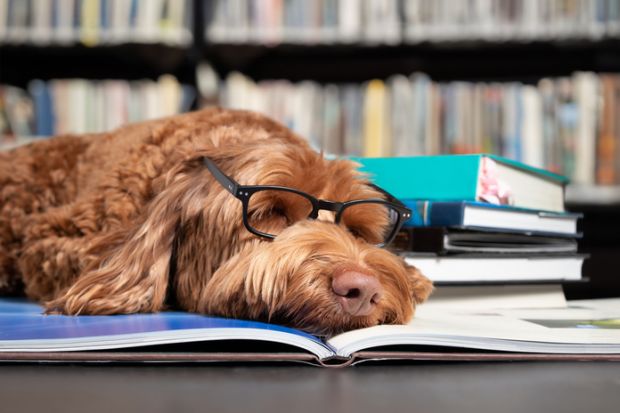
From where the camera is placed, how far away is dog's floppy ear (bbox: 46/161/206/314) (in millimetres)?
1091

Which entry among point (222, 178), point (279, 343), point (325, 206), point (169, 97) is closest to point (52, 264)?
point (222, 178)

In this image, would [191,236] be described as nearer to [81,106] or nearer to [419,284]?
[419,284]

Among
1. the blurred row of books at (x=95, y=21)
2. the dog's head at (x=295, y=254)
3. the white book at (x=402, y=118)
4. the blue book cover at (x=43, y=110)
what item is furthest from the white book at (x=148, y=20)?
the dog's head at (x=295, y=254)

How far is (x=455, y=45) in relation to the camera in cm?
288

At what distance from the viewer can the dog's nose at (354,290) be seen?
90cm

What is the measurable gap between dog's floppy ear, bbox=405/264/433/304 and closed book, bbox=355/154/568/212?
19 centimetres

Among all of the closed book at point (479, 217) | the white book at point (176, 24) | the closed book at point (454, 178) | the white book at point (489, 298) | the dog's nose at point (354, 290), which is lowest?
the white book at point (489, 298)

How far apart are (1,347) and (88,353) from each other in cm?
10

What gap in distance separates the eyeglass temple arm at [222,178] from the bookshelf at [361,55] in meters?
1.76

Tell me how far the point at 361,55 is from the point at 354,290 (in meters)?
2.35

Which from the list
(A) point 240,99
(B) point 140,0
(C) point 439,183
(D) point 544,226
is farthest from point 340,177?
(B) point 140,0

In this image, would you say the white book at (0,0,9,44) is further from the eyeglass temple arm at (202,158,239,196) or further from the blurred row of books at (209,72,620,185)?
the eyeglass temple arm at (202,158,239,196)

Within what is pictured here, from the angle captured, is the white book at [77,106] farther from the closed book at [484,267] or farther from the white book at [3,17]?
the closed book at [484,267]

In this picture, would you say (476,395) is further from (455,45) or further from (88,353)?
(455,45)
